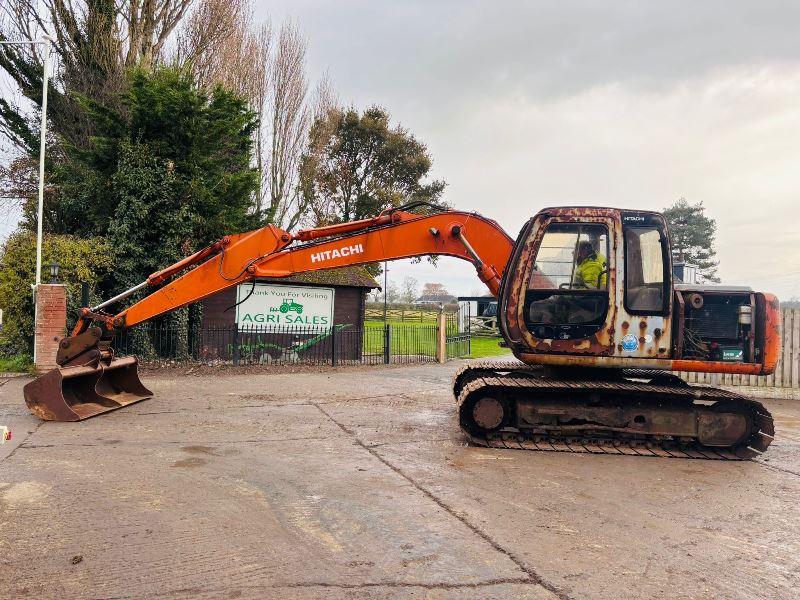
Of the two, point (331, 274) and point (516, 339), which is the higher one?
point (331, 274)

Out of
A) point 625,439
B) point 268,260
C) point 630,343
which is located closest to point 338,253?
point 268,260

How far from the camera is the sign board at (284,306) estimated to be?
55.6 feet

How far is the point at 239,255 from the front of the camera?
315 inches

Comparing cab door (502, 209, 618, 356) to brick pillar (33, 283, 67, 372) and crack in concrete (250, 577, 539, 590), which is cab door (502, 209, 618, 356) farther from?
brick pillar (33, 283, 67, 372)

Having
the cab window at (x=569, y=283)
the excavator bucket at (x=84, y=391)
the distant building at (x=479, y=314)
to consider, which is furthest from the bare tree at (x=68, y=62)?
the distant building at (x=479, y=314)

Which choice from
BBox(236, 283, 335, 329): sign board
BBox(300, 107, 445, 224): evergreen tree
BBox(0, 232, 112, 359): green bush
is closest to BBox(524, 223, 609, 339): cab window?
BBox(236, 283, 335, 329): sign board

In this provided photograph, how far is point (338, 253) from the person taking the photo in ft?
25.9

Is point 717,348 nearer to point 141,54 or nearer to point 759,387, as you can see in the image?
point 759,387

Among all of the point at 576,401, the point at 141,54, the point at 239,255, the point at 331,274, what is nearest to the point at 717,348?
the point at 576,401

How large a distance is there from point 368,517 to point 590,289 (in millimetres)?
3822

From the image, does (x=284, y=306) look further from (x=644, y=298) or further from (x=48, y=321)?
(x=644, y=298)

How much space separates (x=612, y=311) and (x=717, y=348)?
1.29 m

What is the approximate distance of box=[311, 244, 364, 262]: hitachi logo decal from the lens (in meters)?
7.84

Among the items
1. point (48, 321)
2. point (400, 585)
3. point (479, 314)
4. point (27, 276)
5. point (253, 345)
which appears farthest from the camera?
point (479, 314)
